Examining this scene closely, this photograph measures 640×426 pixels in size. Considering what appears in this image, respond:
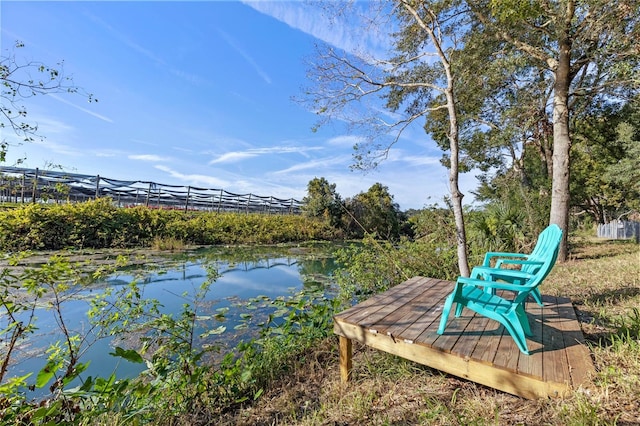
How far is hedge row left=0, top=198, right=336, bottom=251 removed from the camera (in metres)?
7.17

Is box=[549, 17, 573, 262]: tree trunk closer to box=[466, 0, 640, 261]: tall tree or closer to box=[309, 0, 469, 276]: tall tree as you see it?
box=[466, 0, 640, 261]: tall tree

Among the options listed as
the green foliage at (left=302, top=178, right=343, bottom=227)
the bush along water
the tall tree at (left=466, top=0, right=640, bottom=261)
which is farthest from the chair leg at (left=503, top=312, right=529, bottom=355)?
the green foliage at (left=302, top=178, right=343, bottom=227)

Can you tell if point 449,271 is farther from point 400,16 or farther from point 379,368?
point 400,16

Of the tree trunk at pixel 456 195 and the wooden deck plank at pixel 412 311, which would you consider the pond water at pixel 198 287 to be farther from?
the tree trunk at pixel 456 195


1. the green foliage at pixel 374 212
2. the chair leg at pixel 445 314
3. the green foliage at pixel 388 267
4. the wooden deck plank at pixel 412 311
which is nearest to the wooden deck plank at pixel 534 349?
the chair leg at pixel 445 314

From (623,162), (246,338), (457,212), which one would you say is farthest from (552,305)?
(623,162)

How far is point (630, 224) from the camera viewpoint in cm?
1313

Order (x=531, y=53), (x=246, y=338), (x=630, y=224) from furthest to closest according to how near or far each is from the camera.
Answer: (x=630, y=224) → (x=531, y=53) → (x=246, y=338)

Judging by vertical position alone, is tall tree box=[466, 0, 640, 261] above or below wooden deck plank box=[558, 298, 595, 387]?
above

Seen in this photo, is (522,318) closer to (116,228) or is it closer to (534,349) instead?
(534,349)

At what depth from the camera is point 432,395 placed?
72.3 inches

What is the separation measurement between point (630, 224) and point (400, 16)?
1597 centimetres

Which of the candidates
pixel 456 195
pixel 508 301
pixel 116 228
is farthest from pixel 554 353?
pixel 116 228

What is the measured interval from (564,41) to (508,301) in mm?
5874
